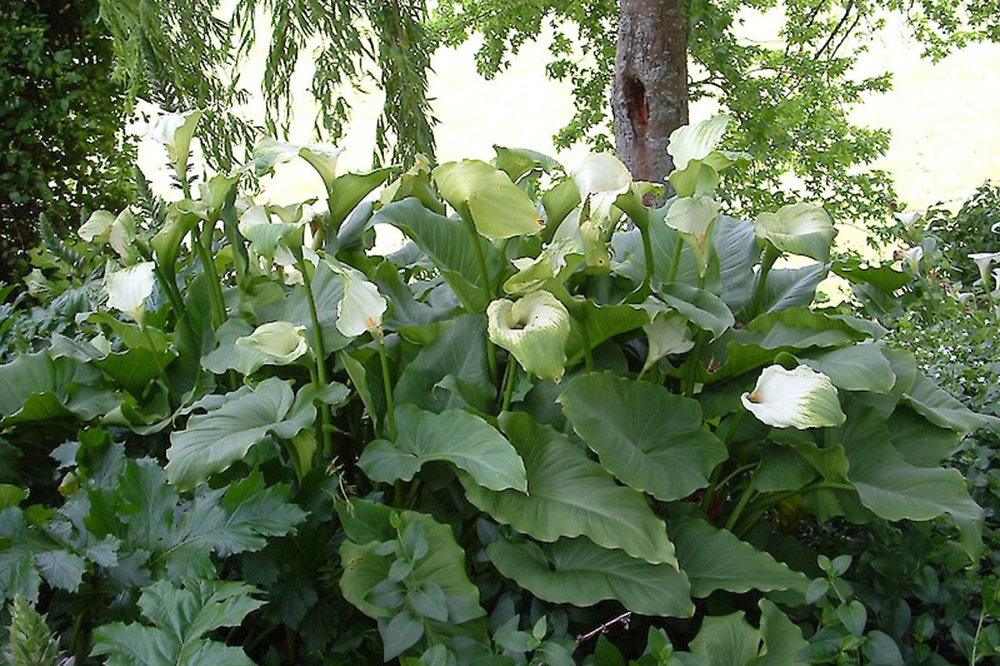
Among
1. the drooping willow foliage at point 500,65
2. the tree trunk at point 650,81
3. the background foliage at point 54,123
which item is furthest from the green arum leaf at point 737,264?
the background foliage at point 54,123

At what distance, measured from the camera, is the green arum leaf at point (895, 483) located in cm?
102

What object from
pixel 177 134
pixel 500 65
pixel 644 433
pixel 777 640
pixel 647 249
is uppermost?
pixel 500 65

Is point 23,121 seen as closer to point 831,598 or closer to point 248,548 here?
point 248,548

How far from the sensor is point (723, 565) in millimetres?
1039

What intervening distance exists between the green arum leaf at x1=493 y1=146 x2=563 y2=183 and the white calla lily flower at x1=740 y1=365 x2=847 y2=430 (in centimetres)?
47

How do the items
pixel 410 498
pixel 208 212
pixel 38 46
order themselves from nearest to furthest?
pixel 410 498, pixel 208 212, pixel 38 46

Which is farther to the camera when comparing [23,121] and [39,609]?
[23,121]

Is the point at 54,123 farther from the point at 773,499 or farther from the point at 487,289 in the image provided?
the point at 773,499

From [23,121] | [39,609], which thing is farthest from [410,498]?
[23,121]

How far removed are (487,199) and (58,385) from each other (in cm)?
69

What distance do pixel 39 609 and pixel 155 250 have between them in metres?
0.48

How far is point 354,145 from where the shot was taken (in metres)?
10.7

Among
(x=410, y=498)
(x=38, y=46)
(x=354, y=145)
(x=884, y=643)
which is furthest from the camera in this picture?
(x=354, y=145)

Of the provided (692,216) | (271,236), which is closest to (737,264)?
(692,216)
